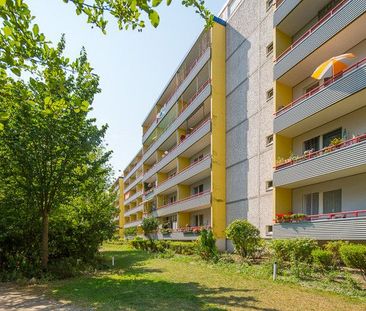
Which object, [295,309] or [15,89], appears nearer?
[15,89]

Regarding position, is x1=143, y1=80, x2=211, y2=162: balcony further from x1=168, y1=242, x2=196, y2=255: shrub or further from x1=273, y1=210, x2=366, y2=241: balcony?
x1=273, y1=210, x2=366, y2=241: balcony

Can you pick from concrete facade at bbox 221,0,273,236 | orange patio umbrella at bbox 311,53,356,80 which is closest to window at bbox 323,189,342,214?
concrete facade at bbox 221,0,273,236

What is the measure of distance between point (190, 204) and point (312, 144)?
604 inches

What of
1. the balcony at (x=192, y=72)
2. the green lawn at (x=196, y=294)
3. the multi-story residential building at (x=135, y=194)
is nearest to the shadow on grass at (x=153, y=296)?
the green lawn at (x=196, y=294)

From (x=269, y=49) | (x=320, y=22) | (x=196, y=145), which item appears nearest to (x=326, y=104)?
(x=320, y=22)

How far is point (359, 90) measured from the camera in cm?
1374

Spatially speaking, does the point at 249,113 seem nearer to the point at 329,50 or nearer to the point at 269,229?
the point at 329,50

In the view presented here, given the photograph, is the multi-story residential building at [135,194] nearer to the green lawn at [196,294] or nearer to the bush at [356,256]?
the green lawn at [196,294]

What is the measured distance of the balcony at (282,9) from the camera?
61.9 ft

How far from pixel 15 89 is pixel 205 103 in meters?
24.7

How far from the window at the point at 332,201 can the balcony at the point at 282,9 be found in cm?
1040

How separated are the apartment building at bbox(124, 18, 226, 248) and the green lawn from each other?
13845mm

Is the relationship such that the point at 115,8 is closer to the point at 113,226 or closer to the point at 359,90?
the point at 359,90

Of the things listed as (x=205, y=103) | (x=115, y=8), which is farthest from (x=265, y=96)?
(x=115, y=8)
